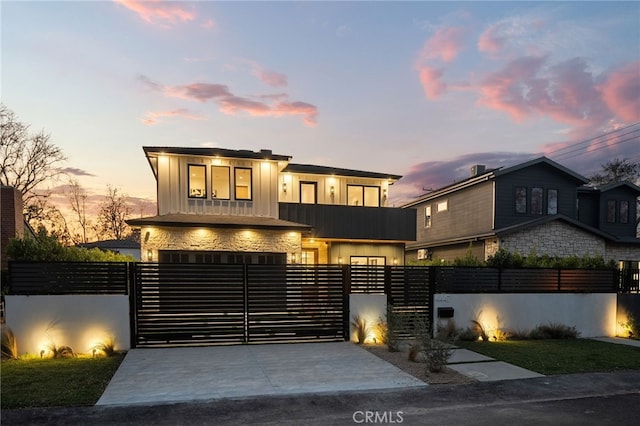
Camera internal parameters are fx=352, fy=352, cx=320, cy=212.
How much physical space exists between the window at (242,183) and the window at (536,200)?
1730 centimetres

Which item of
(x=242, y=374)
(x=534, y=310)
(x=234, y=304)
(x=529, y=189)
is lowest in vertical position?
(x=534, y=310)

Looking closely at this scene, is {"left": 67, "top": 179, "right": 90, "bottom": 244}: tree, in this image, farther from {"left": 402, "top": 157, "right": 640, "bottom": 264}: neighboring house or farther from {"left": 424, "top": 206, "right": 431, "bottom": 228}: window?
{"left": 402, "top": 157, "right": 640, "bottom": 264}: neighboring house

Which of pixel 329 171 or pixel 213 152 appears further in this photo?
pixel 329 171

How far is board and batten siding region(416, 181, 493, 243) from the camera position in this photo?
70.1 feet

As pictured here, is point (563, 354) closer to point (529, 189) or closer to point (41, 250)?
point (41, 250)

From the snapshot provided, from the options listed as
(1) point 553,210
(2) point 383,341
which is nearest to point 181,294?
(2) point 383,341

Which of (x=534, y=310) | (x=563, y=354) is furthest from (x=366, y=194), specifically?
(x=563, y=354)

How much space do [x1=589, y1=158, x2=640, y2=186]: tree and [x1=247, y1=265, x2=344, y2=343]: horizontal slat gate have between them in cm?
3793

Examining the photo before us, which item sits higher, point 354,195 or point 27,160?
point 27,160

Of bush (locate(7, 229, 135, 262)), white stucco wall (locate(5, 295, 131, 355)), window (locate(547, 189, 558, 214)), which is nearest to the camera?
white stucco wall (locate(5, 295, 131, 355))

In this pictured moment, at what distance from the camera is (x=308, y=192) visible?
20.1m

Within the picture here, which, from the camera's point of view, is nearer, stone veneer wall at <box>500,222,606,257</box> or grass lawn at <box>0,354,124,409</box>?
grass lawn at <box>0,354,124,409</box>

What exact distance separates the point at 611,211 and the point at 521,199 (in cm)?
830

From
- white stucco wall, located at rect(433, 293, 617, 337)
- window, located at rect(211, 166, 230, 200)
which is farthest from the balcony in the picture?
white stucco wall, located at rect(433, 293, 617, 337)
